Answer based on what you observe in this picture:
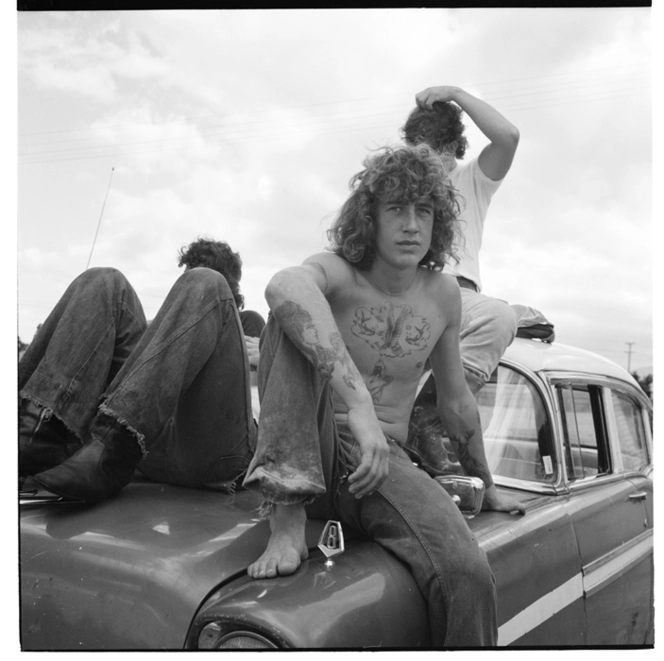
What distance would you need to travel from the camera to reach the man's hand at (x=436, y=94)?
2621 mm

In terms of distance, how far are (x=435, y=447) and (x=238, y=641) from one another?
53.9 inches

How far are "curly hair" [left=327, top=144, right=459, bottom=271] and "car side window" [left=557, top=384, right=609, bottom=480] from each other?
3.80 ft

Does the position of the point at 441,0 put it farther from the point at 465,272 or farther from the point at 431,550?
the point at 431,550

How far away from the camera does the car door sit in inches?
96.2

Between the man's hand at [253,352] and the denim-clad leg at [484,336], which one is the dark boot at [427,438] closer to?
the denim-clad leg at [484,336]

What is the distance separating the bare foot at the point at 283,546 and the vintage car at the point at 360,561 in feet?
0.08

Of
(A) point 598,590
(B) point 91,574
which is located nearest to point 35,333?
(B) point 91,574

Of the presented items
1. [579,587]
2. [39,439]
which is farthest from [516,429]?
[39,439]

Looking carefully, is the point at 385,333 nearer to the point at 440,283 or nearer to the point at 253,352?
the point at 440,283

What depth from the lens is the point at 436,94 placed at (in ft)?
8.62

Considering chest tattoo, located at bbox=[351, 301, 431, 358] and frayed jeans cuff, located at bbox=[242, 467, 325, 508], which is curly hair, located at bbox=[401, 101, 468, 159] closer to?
chest tattoo, located at bbox=[351, 301, 431, 358]

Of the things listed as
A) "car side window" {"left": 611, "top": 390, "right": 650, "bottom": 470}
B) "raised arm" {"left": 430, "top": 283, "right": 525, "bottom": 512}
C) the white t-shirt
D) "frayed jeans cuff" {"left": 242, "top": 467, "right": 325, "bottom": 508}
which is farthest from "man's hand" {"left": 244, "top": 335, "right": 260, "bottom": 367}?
"car side window" {"left": 611, "top": 390, "right": 650, "bottom": 470}

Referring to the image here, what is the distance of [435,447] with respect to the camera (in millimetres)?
2568

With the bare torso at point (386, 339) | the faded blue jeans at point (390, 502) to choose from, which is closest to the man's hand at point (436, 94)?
the bare torso at point (386, 339)
